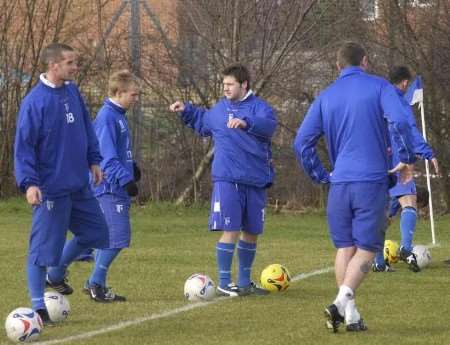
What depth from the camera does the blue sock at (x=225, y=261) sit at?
10289mm

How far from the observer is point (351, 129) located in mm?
8195

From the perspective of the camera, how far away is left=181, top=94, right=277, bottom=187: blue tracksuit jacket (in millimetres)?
10203

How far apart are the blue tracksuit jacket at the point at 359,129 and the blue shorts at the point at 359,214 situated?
7 cm

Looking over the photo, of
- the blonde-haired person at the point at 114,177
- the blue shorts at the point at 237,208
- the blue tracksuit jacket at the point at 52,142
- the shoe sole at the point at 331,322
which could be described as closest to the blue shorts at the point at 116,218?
the blonde-haired person at the point at 114,177

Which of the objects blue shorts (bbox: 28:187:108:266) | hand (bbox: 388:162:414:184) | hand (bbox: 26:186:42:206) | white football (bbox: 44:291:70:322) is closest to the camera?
hand (bbox: 26:186:42:206)

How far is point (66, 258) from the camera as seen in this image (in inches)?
367

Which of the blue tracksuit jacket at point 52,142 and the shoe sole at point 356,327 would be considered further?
the blue tracksuit jacket at point 52,142

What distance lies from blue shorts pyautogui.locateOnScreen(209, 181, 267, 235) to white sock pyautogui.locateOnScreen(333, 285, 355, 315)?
2245mm

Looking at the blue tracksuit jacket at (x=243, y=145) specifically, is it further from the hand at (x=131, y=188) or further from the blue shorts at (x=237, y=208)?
the hand at (x=131, y=188)

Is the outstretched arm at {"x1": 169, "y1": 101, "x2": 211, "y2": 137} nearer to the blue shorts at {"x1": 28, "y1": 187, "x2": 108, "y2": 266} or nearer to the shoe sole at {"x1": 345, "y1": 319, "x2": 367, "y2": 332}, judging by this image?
the blue shorts at {"x1": 28, "y1": 187, "x2": 108, "y2": 266}

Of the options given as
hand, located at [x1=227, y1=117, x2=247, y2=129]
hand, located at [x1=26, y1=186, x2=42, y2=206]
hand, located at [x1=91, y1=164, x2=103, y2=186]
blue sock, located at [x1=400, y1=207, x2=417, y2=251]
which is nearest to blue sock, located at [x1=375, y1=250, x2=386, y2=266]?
blue sock, located at [x1=400, y1=207, x2=417, y2=251]

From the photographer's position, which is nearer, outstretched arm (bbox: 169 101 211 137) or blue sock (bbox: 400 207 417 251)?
outstretched arm (bbox: 169 101 211 137)

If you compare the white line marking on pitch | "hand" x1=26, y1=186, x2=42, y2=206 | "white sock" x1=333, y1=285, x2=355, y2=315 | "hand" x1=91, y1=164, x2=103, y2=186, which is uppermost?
"hand" x1=91, y1=164, x2=103, y2=186

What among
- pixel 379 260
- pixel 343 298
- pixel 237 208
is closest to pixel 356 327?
pixel 343 298
